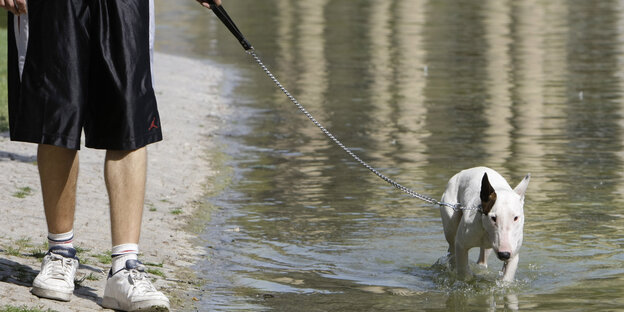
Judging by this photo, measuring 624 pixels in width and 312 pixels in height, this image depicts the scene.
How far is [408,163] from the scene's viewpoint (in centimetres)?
1147

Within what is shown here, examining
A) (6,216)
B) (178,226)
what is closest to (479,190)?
(178,226)

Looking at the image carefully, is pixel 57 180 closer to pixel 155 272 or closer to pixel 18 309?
pixel 18 309

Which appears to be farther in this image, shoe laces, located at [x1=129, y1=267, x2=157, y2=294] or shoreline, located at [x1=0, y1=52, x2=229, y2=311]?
shoreline, located at [x1=0, y1=52, x2=229, y2=311]

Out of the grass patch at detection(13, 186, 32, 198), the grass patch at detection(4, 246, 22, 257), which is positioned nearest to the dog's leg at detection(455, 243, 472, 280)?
the grass patch at detection(4, 246, 22, 257)

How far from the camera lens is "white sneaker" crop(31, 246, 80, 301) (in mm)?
5746

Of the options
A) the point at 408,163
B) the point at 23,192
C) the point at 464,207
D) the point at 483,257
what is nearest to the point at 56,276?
the point at 464,207

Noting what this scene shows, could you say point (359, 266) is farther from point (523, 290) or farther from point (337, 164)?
point (337, 164)

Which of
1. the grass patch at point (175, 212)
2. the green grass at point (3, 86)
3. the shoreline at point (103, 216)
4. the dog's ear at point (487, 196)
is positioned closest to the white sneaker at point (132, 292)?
the shoreline at point (103, 216)

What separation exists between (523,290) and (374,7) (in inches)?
1200

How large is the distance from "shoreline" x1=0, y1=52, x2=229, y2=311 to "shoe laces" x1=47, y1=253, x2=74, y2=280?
0.48 feet

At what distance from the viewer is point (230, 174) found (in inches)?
441

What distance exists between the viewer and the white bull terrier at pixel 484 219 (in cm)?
670

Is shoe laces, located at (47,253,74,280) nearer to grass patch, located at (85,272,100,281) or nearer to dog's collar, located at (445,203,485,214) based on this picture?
grass patch, located at (85,272,100,281)

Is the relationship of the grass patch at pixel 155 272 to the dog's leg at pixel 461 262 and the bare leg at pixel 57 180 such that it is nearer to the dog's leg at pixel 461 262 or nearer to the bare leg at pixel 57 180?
the bare leg at pixel 57 180
